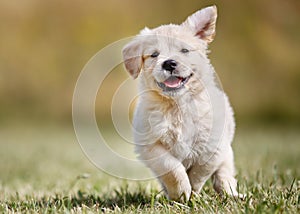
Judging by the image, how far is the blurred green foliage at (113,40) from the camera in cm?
930

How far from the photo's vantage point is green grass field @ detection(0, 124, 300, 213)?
2646 mm

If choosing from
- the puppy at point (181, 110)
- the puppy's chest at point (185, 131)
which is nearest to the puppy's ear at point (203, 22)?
the puppy at point (181, 110)

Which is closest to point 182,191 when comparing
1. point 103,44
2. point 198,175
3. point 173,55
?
point 198,175

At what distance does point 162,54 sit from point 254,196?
95cm

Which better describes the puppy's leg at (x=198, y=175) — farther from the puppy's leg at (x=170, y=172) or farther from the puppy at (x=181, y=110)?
the puppy's leg at (x=170, y=172)

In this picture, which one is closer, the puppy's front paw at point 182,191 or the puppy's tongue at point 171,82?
the puppy's front paw at point 182,191

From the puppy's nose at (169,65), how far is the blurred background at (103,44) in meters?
5.20

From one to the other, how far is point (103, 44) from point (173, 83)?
715 cm

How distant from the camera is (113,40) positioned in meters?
9.89

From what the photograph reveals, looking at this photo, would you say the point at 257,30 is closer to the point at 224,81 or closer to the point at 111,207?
the point at 224,81

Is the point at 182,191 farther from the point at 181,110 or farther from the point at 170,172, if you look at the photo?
the point at 181,110

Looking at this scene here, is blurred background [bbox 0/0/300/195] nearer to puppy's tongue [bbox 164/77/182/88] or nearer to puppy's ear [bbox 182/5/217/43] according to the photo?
puppy's ear [bbox 182/5/217/43]

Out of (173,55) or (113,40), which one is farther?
(113,40)

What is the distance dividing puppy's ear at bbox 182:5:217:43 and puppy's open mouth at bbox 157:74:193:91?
1.20 feet
